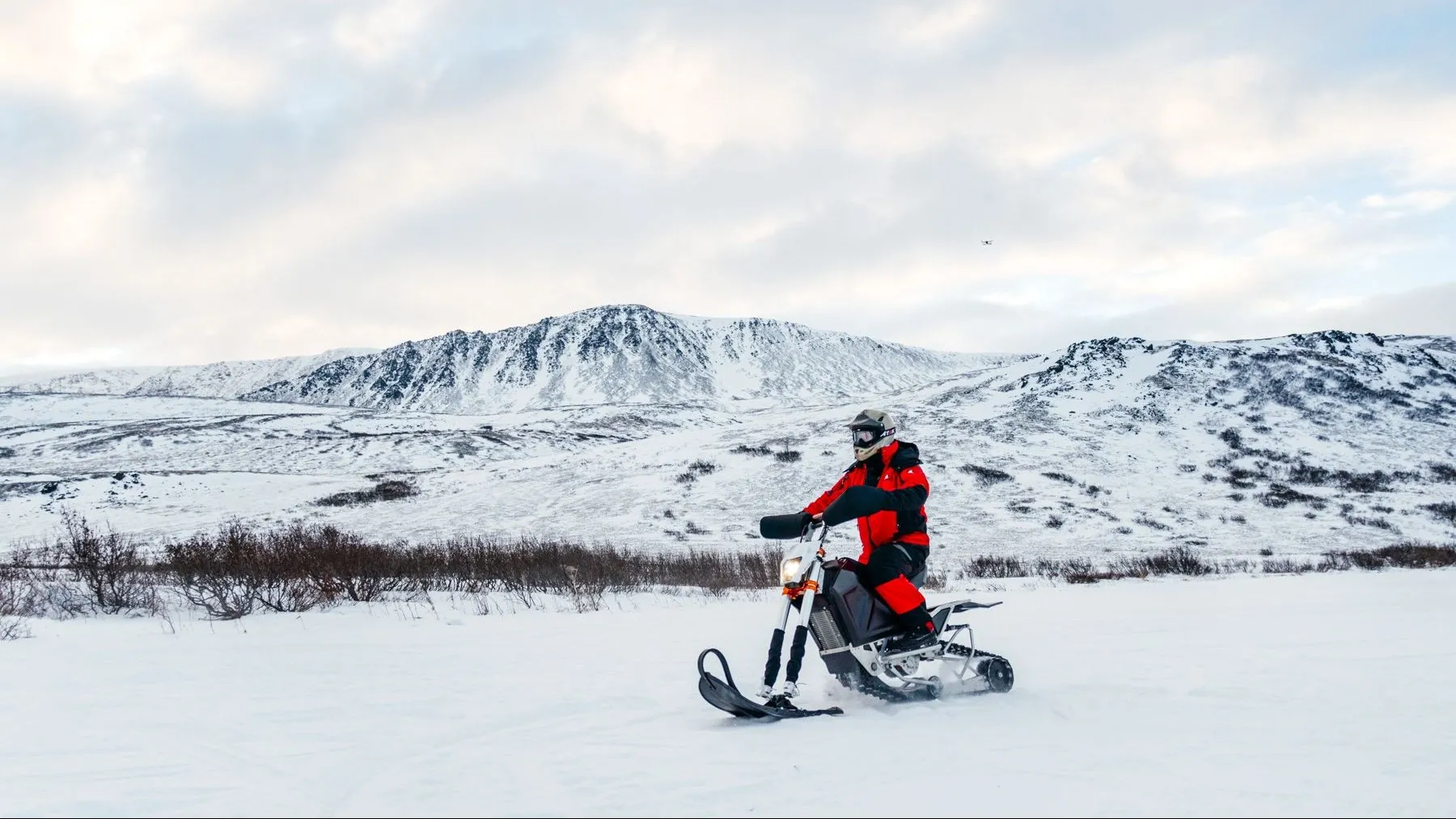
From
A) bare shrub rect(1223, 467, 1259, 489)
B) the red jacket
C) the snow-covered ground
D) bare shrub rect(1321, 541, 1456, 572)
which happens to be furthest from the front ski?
bare shrub rect(1223, 467, 1259, 489)

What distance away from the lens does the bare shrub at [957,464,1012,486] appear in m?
28.4

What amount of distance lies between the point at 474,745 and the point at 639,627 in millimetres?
4775

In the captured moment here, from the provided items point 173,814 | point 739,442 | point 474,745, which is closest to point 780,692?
point 474,745

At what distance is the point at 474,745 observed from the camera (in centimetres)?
422

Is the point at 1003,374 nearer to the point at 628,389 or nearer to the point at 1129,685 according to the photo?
the point at 1129,685

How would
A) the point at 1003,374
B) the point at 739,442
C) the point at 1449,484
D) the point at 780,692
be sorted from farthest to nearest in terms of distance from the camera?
the point at 1003,374
the point at 739,442
the point at 1449,484
the point at 780,692

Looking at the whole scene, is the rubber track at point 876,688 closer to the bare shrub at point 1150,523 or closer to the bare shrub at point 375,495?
the bare shrub at point 1150,523

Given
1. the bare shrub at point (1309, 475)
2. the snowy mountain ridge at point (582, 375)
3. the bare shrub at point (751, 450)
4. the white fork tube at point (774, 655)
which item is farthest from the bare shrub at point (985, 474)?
the snowy mountain ridge at point (582, 375)

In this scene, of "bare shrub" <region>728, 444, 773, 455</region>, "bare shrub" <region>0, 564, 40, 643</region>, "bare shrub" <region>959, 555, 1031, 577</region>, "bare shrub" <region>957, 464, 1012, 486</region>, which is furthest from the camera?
"bare shrub" <region>728, 444, 773, 455</region>

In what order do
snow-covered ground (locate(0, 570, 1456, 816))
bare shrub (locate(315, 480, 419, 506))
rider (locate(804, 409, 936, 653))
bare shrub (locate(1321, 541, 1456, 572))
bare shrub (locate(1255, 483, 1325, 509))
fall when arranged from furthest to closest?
1. bare shrub (locate(315, 480, 419, 506))
2. bare shrub (locate(1255, 483, 1325, 509))
3. bare shrub (locate(1321, 541, 1456, 572))
4. rider (locate(804, 409, 936, 653))
5. snow-covered ground (locate(0, 570, 1456, 816))

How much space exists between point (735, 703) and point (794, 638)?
1.87ft

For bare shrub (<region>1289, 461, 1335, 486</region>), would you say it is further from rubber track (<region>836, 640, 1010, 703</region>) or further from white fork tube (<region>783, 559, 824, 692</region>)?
white fork tube (<region>783, 559, 824, 692</region>)

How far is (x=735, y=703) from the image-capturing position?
4.59 metres

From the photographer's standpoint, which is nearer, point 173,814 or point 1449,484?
point 173,814
